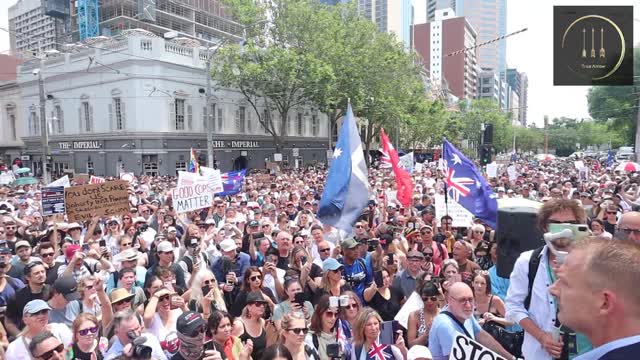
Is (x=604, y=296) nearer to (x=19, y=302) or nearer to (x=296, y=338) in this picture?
(x=296, y=338)

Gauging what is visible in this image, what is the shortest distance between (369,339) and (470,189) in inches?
A: 199

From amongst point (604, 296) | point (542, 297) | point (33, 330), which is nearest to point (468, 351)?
point (542, 297)

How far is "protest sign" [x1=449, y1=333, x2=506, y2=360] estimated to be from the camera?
3.08 meters

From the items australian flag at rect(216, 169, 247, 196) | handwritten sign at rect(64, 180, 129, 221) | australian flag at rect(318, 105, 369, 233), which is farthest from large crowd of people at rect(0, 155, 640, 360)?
australian flag at rect(216, 169, 247, 196)

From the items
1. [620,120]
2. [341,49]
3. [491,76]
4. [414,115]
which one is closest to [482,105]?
[620,120]

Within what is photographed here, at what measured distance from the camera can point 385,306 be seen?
5.38 meters

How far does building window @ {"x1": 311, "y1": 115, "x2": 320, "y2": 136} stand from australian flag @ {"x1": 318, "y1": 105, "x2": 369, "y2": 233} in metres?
40.5

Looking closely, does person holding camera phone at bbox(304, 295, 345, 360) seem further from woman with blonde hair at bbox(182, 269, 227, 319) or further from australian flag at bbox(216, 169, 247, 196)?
australian flag at bbox(216, 169, 247, 196)

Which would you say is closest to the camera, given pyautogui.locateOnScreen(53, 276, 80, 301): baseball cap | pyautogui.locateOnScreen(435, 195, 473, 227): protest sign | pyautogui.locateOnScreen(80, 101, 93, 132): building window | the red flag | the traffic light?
pyautogui.locateOnScreen(53, 276, 80, 301): baseball cap

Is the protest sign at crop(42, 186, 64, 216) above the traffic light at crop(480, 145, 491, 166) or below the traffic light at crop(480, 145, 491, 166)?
below

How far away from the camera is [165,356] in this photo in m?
4.12

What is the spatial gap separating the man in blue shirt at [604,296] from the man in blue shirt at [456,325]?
191 cm

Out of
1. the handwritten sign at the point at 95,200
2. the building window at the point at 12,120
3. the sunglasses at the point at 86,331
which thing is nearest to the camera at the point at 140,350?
the sunglasses at the point at 86,331

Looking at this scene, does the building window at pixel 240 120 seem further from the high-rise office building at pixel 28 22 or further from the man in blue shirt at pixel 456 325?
the high-rise office building at pixel 28 22
